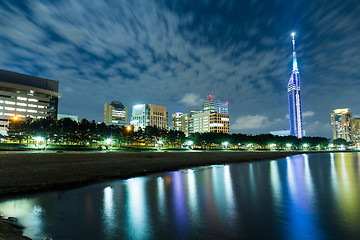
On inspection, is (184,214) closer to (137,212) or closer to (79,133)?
(137,212)

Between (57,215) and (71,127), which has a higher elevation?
(71,127)

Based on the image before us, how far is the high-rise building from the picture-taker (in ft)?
538

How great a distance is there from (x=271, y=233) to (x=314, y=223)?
13.5 ft

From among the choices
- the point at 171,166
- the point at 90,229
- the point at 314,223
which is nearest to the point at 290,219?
the point at 314,223

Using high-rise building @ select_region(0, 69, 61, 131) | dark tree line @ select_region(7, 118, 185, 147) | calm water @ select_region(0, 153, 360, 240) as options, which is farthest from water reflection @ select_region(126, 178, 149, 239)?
high-rise building @ select_region(0, 69, 61, 131)

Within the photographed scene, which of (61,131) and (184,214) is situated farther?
(61,131)

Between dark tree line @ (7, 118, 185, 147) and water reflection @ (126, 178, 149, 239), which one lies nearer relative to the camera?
water reflection @ (126, 178, 149, 239)

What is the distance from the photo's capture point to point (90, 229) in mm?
12133

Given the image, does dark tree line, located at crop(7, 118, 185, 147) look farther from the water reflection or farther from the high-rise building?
the water reflection

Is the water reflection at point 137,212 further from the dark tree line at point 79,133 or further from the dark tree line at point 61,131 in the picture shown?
the dark tree line at point 79,133

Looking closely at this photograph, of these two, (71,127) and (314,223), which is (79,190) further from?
(71,127)

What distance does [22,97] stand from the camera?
172875 mm

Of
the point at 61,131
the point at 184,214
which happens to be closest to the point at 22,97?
the point at 61,131

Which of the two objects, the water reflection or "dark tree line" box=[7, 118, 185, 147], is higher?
"dark tree line" box=[7, 118, 185, 147]
